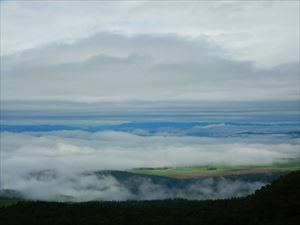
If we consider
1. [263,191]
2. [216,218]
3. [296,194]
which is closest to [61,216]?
[216,218]

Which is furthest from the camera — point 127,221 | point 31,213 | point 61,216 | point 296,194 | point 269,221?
point 31,213

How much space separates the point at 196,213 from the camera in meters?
134

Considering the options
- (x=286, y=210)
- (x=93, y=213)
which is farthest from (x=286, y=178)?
(x=93, y=213)

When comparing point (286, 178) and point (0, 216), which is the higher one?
point (286, 178)

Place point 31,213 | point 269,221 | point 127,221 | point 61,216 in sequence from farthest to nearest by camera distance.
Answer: point 31,213
point 61,216
point 127,221
point 269,221

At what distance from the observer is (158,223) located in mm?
115438

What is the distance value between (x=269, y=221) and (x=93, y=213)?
196 feet

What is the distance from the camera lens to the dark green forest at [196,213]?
10911 centimetres

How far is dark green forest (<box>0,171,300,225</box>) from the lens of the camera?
109106 millimetres

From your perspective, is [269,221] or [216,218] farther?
[216,218]

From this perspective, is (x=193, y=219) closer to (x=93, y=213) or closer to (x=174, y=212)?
(x=174, y=212)

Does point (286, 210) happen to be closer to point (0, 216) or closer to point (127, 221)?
point (127, 221)

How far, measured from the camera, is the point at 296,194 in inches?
4505

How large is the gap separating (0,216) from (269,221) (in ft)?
260
